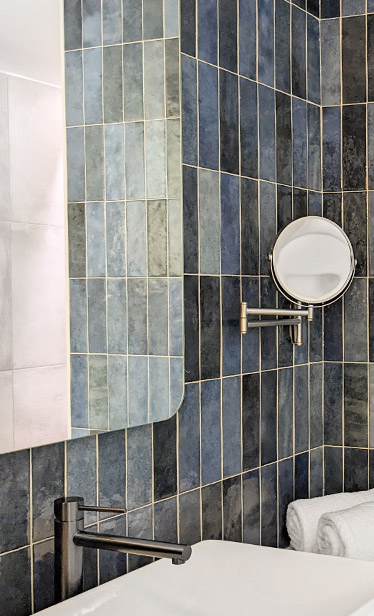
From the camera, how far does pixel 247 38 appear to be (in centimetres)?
191

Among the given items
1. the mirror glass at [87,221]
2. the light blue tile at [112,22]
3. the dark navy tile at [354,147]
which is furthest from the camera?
the dark navy tile at [354,147]

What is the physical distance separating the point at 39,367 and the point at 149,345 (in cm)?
31

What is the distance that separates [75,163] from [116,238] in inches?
6.9

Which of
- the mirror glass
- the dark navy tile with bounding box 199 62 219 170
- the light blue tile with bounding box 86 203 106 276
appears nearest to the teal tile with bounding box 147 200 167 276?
the mirror glass

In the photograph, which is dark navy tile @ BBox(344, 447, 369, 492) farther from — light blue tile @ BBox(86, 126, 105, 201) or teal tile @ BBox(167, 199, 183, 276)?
light blue tile @ BBox(86, 126, 105, 201)

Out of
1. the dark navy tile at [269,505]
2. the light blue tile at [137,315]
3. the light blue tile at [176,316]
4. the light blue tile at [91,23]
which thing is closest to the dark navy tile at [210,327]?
the light blue tile at [176,316]

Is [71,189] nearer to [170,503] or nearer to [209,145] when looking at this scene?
[209,145]

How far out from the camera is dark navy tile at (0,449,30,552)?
1248 mm

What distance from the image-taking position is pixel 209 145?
177 cm

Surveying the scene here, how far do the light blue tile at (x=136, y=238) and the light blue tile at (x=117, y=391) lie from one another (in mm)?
170

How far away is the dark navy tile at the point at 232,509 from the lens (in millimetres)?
1838

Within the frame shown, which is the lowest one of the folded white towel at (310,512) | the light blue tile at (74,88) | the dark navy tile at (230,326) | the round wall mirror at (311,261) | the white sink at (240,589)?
the folded white towel at (310,512)

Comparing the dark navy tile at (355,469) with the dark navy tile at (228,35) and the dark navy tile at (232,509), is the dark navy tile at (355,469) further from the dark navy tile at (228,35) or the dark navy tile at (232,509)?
the dark navy tile at (228,35)

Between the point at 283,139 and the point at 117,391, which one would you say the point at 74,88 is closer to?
the point at 117,391
